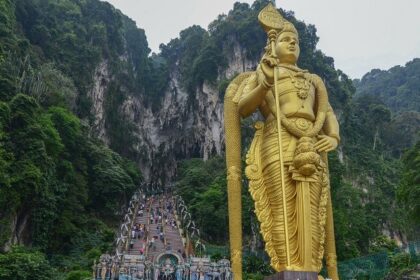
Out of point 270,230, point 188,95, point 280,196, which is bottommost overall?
point 270,230

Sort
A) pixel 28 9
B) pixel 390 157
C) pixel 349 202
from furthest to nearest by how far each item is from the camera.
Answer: pixel 390 157 → pixel 28 9 → pixel 349 202

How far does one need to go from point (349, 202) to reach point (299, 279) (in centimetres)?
1768

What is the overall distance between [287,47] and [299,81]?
367 millimetres

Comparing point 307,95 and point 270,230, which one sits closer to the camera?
point 270,230

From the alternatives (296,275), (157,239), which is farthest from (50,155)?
(296,275)

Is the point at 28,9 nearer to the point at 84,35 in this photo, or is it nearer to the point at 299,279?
the point at 84,35

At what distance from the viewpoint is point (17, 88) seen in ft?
61.8

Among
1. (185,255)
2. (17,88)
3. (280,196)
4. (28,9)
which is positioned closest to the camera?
(280,196)

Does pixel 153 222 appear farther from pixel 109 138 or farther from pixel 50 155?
pixel 109 138

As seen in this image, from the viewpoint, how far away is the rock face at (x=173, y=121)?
33750 millimetres

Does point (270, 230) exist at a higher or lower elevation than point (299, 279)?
higher

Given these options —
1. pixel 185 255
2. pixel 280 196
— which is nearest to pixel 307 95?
pixel 280 196

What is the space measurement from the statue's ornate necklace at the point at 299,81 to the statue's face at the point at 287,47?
8 centimetres

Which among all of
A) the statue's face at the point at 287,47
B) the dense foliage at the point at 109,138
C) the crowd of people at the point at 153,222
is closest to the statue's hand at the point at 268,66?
the statue's face at the point at 287,47
